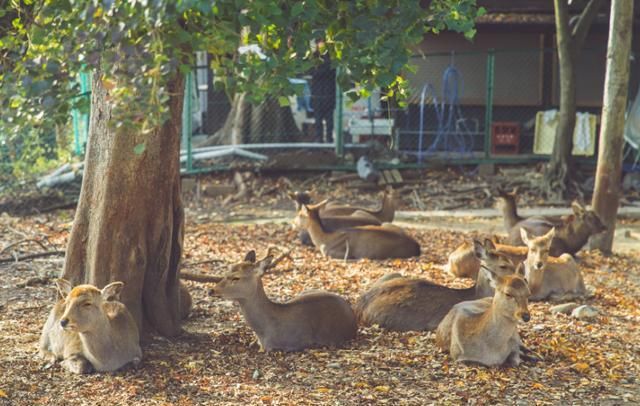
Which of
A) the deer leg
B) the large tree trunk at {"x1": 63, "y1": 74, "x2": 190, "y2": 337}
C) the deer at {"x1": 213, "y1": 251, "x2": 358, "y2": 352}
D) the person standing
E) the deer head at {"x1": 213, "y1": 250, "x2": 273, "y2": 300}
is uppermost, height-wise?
the person standing

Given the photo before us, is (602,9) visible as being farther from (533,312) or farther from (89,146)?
(89,146)

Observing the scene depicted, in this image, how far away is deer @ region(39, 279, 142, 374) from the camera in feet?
24.2

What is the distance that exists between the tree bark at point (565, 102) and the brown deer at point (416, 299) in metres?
9.52

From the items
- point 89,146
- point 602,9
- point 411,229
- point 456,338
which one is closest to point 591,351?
point 456,338

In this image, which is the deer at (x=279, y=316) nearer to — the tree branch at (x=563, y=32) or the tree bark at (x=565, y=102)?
the tree bark at (x=565, y=102)

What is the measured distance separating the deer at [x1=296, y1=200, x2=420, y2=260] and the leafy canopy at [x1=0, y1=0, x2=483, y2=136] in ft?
21.1

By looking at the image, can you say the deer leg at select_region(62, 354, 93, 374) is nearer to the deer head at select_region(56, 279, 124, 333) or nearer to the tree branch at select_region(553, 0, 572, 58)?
the deer head at select_region(56, 279, 124, 333)

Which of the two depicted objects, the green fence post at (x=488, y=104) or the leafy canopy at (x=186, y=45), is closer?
the leafy canopy at (x=186, y=45)

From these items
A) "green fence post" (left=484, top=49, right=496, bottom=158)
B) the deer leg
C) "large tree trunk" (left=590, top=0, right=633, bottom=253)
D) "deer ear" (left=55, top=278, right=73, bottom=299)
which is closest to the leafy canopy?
"deer ear" (left=55, top=278, right=73, bottom=299)

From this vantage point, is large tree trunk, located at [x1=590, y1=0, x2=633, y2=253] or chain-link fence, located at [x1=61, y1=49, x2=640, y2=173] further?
chain-link fence, located at [x1=61, y1=49, x2=640, y2=173]

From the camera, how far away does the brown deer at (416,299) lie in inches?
352

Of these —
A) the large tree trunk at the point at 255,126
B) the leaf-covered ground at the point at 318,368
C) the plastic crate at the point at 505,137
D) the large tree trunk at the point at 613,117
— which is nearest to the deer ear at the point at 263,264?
the leaf-covered ground at the point at 318,368

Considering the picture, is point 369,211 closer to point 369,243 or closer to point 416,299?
point 369,243

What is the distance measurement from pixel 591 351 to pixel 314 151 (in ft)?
41.3
